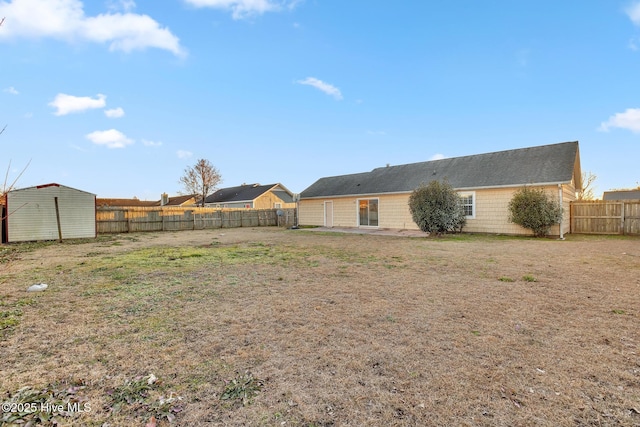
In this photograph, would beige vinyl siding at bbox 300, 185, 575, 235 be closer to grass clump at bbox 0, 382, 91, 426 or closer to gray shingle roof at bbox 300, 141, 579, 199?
gray shingle roof at bbox 300, 141, 579, 199

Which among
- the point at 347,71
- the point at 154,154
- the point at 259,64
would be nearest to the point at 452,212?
the point at 347,71

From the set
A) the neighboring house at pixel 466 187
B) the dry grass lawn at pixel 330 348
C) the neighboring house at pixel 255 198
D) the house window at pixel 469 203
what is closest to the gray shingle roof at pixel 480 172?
the neighboring house at pixel 466 187

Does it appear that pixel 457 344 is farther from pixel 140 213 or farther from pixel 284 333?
pixel 140 213

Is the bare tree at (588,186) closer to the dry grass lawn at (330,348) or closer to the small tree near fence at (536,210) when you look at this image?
the small tree near fence at (536,210)

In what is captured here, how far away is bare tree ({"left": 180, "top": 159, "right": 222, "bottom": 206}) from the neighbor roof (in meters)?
1.70

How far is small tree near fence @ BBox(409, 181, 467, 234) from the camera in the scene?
13254mm

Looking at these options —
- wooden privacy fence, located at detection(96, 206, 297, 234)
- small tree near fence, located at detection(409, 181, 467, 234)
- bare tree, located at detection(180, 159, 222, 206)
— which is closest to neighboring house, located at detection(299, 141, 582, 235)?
small tree near fence, located at detection(409, 181, 467, 234)

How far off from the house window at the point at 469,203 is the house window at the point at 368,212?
494 cm

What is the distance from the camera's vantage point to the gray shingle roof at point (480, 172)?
12891 millimetres

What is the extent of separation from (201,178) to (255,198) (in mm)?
9040

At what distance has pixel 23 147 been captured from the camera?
3.18m

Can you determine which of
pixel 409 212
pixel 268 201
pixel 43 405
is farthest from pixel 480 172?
pixel 268 201

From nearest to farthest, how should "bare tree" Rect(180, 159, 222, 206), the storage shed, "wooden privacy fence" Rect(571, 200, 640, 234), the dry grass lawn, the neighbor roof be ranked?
the dry grass lawn
the storage shed
"wooden privacy fence" Rect(571, 200, 640, 234)
the neighbor roof
"bare tree" Rect(180, 159, 222, 206)

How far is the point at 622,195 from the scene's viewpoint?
25516mm
